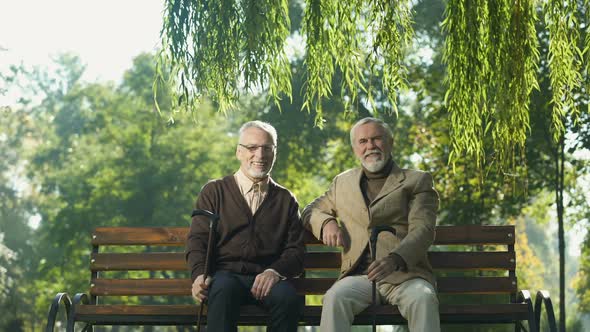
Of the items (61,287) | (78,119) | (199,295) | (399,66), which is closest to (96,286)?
(199,295)

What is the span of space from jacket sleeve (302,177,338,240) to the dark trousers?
40 centimetres

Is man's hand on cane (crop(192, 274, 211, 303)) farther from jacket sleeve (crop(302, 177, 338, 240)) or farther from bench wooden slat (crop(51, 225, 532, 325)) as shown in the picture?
jacket sleeve (crop(302, 177, 338, 240))

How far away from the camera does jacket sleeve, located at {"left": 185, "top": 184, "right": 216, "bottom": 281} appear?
16.1 ft

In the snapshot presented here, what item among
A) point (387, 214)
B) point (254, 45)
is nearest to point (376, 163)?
point (387, 214)

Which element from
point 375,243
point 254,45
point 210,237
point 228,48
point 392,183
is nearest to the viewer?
point 375,243

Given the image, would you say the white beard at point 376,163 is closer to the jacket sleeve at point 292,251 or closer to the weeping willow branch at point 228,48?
the jacket sleeve at point 292,251

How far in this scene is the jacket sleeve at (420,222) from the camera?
189 inches

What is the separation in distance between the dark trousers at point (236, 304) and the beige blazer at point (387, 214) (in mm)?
Result: 432

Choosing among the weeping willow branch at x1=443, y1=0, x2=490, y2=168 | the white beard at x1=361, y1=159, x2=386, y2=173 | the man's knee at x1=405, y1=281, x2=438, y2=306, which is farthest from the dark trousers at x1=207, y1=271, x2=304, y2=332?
the weeping willow branch at x1=443, y1=0, x2=490, y2=168

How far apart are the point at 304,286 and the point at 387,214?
2.41 ft

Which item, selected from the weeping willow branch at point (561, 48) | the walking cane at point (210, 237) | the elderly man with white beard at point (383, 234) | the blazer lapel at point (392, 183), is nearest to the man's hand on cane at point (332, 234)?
the elderly man with white beard at point (383, 234)

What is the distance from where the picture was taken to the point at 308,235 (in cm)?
545

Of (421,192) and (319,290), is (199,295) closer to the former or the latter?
(319,290)

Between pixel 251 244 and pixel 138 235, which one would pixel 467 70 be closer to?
pixel 251 244
